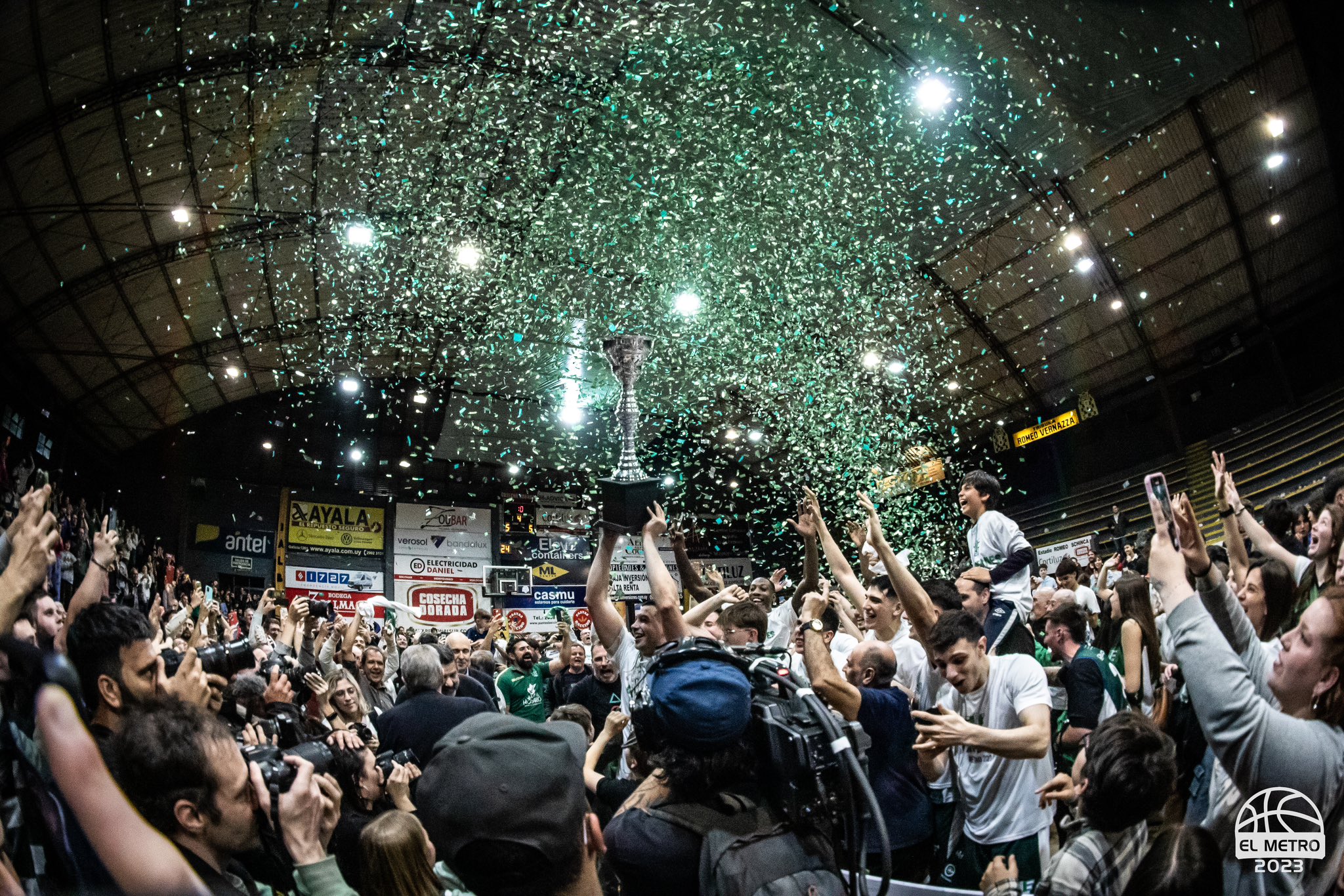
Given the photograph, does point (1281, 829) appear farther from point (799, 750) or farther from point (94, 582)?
point (94, 582)

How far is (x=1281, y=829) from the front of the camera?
5.16ft

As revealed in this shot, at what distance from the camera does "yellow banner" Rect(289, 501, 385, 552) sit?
66.0 ft

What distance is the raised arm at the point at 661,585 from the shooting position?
297 centimetres

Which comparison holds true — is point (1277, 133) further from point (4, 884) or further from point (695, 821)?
point (4, 884)

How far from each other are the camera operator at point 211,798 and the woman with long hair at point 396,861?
503 mm

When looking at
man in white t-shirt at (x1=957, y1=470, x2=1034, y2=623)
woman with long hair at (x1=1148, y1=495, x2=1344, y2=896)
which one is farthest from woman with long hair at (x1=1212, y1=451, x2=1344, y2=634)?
woman with long hair at (x1=1148, y1=495, x2=1344, y2=896)

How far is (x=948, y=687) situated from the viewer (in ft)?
10.7

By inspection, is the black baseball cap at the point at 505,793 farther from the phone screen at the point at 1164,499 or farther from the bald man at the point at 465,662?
the bald man at the point at 465,662

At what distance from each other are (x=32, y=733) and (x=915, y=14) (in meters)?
9.54

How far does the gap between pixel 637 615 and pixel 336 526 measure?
1896 centimetres

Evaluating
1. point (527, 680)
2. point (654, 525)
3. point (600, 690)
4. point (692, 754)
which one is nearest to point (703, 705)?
point (692, 754)

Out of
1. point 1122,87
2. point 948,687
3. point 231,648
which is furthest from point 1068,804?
point 1122,87

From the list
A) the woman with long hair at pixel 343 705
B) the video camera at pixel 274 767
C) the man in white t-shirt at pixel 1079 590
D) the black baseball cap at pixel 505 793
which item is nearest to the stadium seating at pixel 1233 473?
the man in white t-shirt at pixel 1079 590

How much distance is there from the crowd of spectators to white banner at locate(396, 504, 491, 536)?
698 inches
